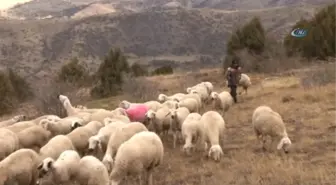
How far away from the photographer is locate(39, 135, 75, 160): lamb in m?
10.6

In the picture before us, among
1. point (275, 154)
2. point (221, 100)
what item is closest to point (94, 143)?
point (275, 154)

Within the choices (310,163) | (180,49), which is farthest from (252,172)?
(180,49)

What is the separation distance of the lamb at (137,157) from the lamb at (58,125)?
389 cm

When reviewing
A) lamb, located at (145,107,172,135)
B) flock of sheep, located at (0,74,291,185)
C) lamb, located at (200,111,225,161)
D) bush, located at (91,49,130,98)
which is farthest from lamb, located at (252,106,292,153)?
bush, located at (91,49,130,98)

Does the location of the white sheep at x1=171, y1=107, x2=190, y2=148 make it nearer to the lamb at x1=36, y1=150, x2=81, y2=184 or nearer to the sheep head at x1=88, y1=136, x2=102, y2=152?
the sheep head at x1=88, y1=136, x2=102, y2=152

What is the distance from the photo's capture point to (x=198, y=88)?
21.3 meters

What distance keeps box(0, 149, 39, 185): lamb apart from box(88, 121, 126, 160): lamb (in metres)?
1.57

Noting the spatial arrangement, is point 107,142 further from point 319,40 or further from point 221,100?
point 319,40

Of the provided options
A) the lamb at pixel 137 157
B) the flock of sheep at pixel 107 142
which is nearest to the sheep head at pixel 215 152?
the flock of sheep at pixel 107 142

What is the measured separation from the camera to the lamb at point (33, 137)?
1241cm

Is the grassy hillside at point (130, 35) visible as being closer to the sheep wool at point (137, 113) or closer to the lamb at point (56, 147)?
the sheep wool at point (137, 113)

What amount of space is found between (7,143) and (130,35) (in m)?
74.1

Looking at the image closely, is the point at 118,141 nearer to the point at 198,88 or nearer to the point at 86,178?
the point at 86,178

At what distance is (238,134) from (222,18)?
3009 inches
